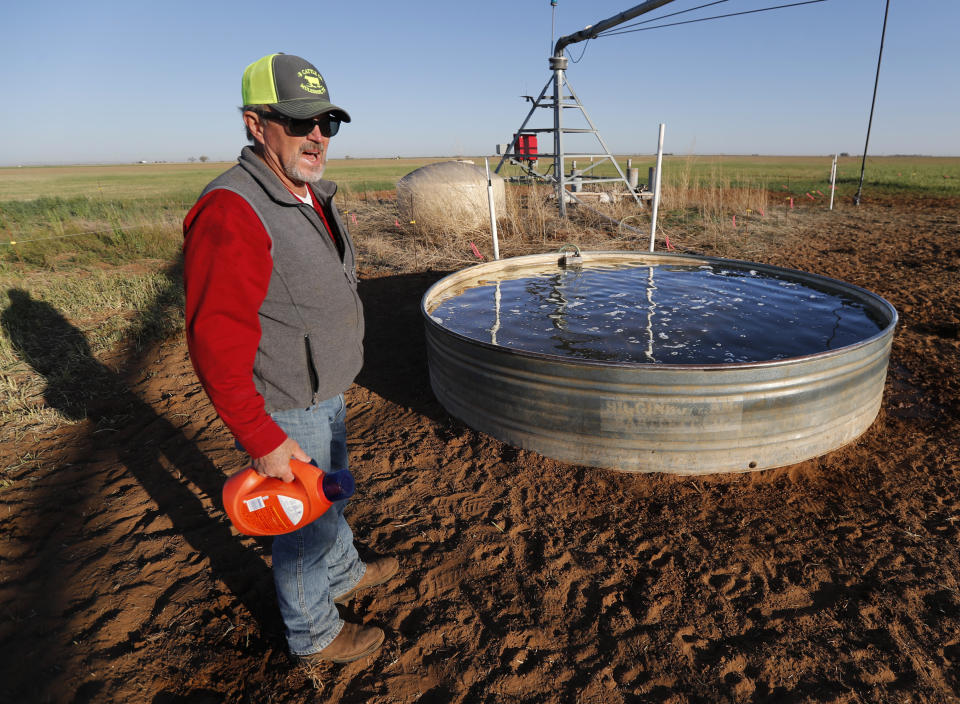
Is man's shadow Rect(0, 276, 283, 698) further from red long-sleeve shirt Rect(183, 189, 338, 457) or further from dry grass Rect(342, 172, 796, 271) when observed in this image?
dry grass Rect(342, 172, 796, 271)

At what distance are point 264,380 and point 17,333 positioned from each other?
6.45 m

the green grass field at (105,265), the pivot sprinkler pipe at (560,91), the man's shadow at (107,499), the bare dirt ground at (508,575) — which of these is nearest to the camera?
the bare dirt ground at (508,575)

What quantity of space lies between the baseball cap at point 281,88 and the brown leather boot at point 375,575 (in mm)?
2032

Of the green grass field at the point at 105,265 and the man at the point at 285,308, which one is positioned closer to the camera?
the man at the point at 285,308

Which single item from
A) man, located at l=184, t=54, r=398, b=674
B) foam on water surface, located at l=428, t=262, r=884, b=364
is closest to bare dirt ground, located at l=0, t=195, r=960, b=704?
man, located at l=184, t=54, r=398, b=674

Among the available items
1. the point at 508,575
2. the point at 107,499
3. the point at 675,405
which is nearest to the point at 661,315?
the point at 675,405

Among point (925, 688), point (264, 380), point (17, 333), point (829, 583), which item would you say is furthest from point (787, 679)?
point (17, 333)

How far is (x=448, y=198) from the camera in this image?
1089 cm

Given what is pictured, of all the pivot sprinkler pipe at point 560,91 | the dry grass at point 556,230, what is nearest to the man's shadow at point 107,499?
the dry grass at point 556,230

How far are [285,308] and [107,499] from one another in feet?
8.47

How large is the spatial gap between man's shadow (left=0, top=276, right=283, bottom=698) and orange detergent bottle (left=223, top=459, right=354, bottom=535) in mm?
932

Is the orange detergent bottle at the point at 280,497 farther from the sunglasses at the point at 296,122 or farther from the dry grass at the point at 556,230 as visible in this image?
the dry grass at the point at 556,230

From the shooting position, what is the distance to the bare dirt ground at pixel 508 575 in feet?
6.51

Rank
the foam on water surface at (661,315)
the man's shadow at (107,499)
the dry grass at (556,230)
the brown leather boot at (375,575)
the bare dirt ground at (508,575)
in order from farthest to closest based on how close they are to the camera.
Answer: the dry grass at (556,230), the foam on water surface at (661,315), the brown leather boot at (375,575), the man's shadow at (107,499), the bare dirt ground at (508,575)
